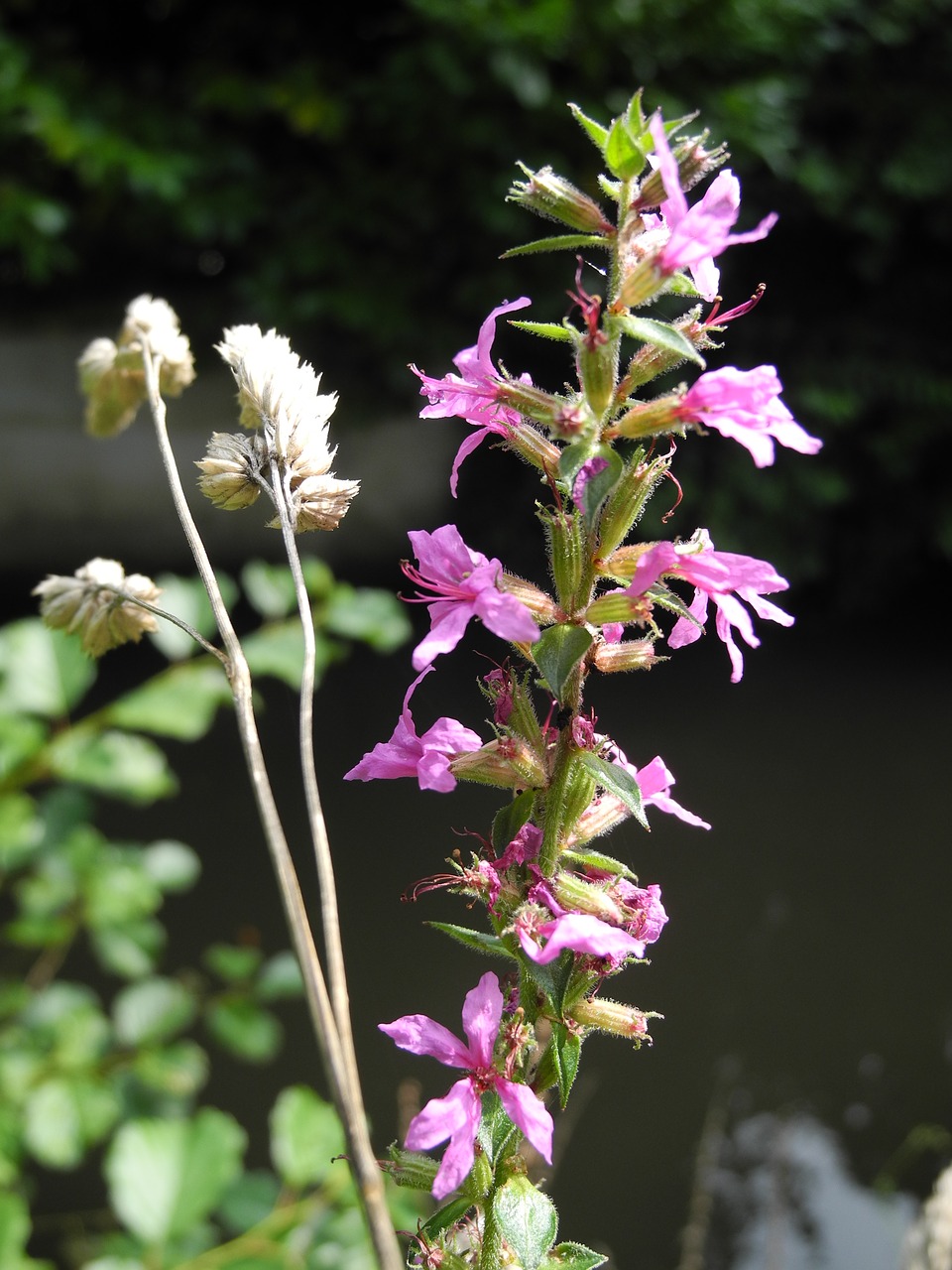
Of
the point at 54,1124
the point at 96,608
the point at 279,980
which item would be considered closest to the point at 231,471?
the point at 96,608

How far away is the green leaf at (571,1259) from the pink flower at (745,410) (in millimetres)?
332

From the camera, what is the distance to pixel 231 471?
0.44m

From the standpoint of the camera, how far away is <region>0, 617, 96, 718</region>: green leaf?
3.96 feet

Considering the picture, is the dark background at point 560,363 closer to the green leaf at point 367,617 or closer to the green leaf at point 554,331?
the green leaf at point 367,617

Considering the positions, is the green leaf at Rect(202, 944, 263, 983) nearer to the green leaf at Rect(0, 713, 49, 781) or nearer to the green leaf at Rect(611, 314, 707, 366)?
the green leaf at Rect(0, 713, 49, 781)

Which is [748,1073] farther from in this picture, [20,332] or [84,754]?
[20,332]

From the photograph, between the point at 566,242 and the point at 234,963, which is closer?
the point at 566,242

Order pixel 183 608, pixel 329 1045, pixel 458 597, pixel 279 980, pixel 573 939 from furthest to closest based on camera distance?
pixel 279 980 < pixel 183 608 < pixel 458 597 < pixel 573 939 < pixel 329 1045

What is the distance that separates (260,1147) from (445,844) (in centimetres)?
103

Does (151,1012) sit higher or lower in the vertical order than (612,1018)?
higher

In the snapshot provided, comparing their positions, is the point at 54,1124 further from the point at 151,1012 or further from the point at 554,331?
the point at 554,331

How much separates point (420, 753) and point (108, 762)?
2.93ft

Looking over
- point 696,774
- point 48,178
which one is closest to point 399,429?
point 48,178

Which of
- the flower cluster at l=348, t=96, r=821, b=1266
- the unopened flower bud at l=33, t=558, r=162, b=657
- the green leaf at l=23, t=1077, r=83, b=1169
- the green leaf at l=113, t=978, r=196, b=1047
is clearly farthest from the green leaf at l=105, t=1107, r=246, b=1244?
the unopened flower bud at l=33, t=558, r=162, b=657
